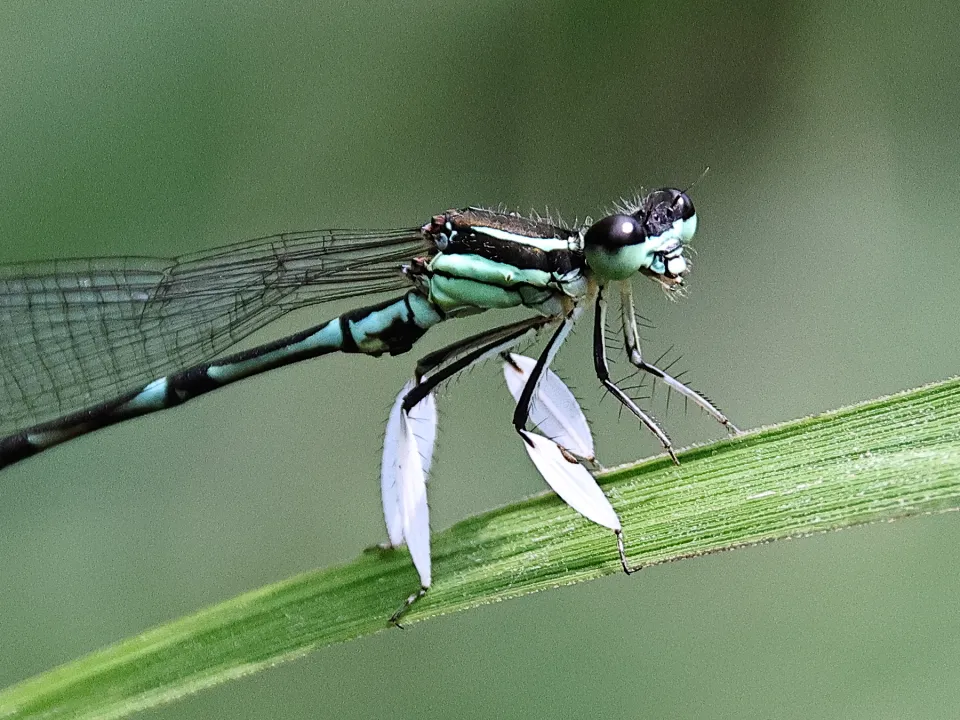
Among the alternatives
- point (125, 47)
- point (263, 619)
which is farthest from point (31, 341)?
point (263, 619)

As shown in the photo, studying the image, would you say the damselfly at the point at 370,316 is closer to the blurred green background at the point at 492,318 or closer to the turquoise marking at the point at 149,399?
the turquoise marking at the point at 149,399

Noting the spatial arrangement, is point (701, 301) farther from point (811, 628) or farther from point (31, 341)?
point (31, 341)

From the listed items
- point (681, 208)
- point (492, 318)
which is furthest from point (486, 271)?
point (492, 318)

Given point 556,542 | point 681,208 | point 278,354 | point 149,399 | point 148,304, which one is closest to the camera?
point 556,542

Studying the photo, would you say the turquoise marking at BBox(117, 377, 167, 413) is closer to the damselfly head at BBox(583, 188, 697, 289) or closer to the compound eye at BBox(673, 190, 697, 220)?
the damselfly head at BBox(583, 188, 697, 289)

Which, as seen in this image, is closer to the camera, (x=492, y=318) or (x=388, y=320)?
(x=388, y=320)

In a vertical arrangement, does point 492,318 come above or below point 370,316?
above

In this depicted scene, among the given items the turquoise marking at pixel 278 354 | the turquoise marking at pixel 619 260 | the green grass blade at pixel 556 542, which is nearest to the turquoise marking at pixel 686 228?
the turquoise marking at pixel 619 260

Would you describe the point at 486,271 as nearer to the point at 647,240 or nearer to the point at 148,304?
the point at 647,240
